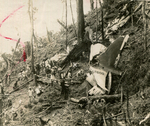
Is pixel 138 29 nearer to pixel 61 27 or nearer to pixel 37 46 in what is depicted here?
pixel 61 27

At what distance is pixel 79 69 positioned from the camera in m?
4.47

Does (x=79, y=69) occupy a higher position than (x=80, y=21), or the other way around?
(x=80, y=21)

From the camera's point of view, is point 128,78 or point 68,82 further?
Result: point 68,82

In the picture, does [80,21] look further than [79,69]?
Yes

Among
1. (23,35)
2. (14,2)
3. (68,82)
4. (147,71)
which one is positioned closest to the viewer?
(147,71)

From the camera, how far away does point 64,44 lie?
5695mm

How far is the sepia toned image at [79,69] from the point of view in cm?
342

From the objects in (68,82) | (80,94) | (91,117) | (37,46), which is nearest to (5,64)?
(37,46)

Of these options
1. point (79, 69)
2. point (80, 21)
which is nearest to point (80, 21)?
point (80, 21)

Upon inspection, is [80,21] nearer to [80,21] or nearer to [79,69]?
[80,21]

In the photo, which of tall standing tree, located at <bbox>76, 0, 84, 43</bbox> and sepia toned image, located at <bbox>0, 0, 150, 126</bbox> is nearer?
sepia toned image, located at <bbox>0, 0, 150, 126</bbox>

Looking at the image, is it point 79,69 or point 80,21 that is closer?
point 79,69

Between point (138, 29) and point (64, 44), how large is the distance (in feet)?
8.76

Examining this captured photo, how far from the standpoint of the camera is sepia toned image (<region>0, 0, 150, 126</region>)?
342 cm
